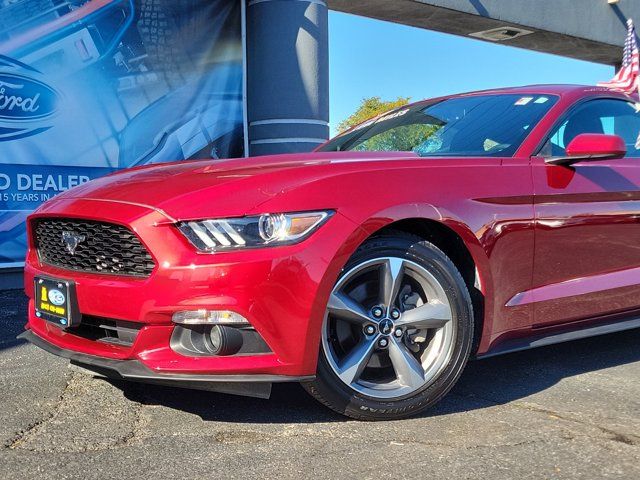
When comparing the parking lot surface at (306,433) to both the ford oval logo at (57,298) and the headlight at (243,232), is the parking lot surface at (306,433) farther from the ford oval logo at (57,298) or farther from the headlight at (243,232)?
the headlight at (243,232)

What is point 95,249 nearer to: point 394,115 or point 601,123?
point 394,115

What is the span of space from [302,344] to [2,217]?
5.58m

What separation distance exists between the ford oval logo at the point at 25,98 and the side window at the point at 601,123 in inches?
230

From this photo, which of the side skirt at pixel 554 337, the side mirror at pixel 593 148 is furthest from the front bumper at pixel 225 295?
the side mirror at pixel 593 148

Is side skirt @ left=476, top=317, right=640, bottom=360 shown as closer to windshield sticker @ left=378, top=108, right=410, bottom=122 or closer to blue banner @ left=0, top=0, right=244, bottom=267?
windshield sticker @ left=378, top=108, right=410, bottom=122

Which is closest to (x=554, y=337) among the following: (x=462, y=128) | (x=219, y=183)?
(x=462, y=128)

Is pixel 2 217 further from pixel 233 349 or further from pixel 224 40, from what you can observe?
pixel 233 349

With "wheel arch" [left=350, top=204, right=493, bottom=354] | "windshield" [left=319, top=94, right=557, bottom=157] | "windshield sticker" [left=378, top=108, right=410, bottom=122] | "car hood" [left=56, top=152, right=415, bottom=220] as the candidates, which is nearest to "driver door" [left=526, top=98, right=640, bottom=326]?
"windshield" [left=319, top=94, right=557, bottom=157]

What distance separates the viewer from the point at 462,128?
12.2ft

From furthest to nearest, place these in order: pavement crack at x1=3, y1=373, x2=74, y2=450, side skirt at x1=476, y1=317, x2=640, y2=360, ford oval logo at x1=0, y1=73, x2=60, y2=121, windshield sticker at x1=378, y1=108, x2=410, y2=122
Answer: ford oval logo at x1=0, y1=73, x2=60, y2=121 < windshield sticker at x1=378, y1=108, x2=410, y2=122 < side skirt at x1=476, y1=317, x2=640, y2=360 < pavement crack at x1=3, y1=373, x2=74, y2=450

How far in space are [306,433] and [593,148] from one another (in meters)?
1.96

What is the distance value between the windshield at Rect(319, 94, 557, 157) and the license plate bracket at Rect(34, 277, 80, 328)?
6.01 feet

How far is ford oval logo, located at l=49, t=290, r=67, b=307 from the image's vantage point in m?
2.84

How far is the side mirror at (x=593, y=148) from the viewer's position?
10.9ft
